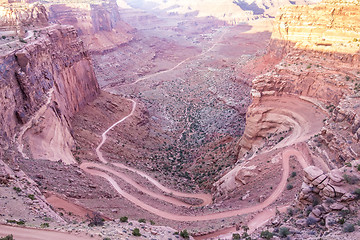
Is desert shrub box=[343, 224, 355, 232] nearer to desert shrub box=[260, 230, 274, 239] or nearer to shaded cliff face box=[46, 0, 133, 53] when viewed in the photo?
desert shrub box=[260, 230, 274, 239]

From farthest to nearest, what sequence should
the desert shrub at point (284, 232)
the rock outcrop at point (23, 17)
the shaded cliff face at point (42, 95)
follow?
the rock outcrop at point (23, 17) → the shaded cliff face at point (42, 95) → the desert shrub at point (284, 232)

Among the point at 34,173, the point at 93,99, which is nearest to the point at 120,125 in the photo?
the point at 93,99

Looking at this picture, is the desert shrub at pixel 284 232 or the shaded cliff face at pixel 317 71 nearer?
the desert shrub at pixel 284 232

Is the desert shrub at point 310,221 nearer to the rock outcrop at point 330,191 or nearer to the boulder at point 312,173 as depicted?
the rock outcrop at point 330,191

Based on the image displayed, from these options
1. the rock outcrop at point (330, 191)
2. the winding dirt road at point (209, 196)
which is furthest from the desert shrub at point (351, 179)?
the winding dirt road at point (209, 196)

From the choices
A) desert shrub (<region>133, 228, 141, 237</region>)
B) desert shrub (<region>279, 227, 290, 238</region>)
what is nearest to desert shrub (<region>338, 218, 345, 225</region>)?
desert shrub (<region>279, 227, 290, 238</region>)

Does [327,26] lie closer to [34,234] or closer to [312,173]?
[312,173]

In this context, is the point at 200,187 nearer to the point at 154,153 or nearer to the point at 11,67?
the point at 154,153

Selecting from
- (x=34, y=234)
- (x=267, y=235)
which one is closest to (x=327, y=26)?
(x=267, y=235)
